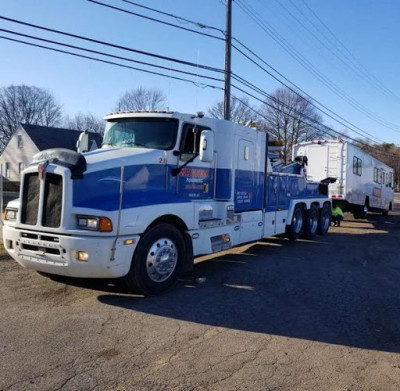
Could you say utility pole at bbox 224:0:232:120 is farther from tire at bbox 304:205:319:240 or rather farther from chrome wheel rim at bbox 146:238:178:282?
chrome wheel rim at bbox 146:238:178:282

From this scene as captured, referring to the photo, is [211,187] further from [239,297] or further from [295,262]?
[295,262]

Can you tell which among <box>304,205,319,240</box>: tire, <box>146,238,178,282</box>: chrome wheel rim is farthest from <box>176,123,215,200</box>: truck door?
<box>304,205,319,240</box>: tire

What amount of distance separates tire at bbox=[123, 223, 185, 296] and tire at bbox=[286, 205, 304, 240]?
5927mm

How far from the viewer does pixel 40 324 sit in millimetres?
4918

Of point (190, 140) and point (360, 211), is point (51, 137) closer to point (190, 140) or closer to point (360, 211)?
point (360, 211)

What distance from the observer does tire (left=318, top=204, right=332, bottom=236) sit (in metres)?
13.7

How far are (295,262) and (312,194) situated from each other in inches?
185

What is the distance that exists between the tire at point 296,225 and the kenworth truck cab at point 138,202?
3.38 meters

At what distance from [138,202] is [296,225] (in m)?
7.36

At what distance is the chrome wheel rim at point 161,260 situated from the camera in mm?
6051

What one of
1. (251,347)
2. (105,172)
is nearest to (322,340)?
(251,347)

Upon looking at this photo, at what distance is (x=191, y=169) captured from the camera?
6996mm

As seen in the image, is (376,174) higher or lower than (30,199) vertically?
higher

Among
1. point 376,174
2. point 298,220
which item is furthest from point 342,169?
point 376,174
